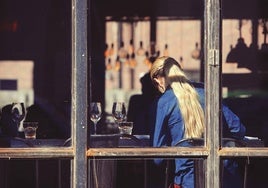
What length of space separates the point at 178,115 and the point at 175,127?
4.0 inches

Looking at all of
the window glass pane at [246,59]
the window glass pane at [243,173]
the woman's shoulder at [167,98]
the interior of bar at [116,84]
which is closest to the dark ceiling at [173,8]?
the interior of bar at [116,84]

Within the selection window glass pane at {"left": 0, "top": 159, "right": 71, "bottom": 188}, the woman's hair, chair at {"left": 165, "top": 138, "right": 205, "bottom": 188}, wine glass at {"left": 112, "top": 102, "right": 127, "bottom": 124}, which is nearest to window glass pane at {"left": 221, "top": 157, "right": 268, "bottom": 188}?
chair at {"left": 165, "top": 138, "right": 205, "bottom": 188}

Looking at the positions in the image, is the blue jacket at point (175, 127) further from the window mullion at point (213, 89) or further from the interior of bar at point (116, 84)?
the window mullion at point (213, 89)

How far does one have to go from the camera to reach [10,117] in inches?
187

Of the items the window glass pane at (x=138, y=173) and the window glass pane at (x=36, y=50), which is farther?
the window glass pane at (x=36, y=50)

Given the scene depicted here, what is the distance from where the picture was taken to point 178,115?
12.8 feet

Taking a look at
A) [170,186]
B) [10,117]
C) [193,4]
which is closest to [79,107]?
[170,186]

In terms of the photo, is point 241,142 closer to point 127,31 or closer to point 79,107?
point 79,107

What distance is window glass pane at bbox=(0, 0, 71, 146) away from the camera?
963 cm

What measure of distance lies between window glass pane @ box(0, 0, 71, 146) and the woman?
15.5 ft

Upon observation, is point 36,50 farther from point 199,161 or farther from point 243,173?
point 199,161

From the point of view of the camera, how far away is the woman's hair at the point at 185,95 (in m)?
3.60

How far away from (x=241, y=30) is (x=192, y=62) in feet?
9.10

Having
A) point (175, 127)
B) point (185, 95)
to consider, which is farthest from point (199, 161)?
point (185, 95)
